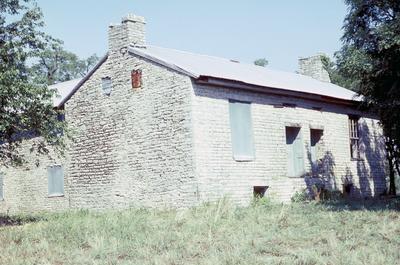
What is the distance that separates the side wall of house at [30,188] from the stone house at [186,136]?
8cm

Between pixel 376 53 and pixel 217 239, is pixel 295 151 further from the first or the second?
pixel 217 239

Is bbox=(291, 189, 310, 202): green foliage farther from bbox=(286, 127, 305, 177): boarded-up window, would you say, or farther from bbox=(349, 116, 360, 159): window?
bbox=(349, 116, 360, 159): window

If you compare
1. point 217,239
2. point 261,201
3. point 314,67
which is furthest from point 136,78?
point 314,67

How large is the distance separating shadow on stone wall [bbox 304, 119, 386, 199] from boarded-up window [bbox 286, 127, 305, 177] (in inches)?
14.6

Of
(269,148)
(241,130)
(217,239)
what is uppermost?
(241,130)

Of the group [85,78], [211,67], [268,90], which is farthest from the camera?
[85,78]

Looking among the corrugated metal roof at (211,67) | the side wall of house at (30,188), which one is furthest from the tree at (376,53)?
the side wall of house at (30,188)

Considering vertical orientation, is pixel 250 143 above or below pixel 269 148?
above

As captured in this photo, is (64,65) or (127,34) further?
(64,65)

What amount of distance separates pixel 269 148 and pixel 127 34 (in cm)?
671

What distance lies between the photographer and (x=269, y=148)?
778 inches

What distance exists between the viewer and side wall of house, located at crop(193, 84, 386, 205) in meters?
17.7

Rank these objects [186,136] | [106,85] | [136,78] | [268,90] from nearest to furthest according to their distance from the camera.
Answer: [186,136] → [136,78] → [268,90] → [106,85]

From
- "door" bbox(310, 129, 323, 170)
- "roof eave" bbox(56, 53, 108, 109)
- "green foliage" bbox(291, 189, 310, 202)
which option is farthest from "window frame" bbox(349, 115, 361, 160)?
"roof eave" bbox(56, 53, 108, 109)
